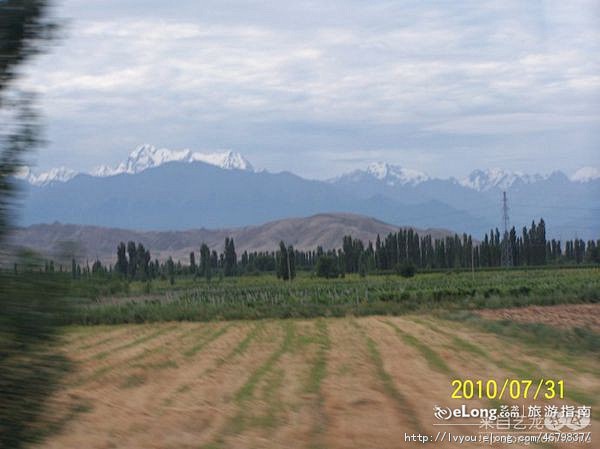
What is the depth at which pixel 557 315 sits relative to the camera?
35.8m

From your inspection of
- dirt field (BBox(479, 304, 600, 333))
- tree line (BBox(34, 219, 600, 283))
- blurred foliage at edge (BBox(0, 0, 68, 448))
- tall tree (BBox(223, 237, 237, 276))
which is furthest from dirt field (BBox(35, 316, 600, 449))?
tall tree (BBox(223, 237, 237, 276))

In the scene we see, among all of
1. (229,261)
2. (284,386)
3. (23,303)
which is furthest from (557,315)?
(229,261)

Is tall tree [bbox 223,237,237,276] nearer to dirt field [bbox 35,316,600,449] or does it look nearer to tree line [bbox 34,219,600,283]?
tree line [bbox 34,219,600,283]

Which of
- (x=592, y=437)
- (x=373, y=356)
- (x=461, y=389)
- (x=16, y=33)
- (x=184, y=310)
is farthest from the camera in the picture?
(x=184, y=310)

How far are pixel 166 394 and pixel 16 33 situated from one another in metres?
11.0

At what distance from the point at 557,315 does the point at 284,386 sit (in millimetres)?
23237

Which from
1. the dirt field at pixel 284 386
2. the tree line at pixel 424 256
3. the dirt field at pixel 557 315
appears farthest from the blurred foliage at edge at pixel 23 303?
the tree line at pixel 424 256

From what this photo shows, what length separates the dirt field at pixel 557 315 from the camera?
3132cm

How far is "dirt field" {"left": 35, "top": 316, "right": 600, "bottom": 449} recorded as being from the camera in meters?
11.1

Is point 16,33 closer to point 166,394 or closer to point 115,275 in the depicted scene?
point 115,275

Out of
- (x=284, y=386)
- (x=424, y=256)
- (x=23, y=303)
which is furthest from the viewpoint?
(x=424, y=256)

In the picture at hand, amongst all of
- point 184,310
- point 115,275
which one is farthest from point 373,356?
point 184,310

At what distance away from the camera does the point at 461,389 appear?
563 inches

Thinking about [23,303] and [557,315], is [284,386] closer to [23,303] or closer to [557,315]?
[23,303]
